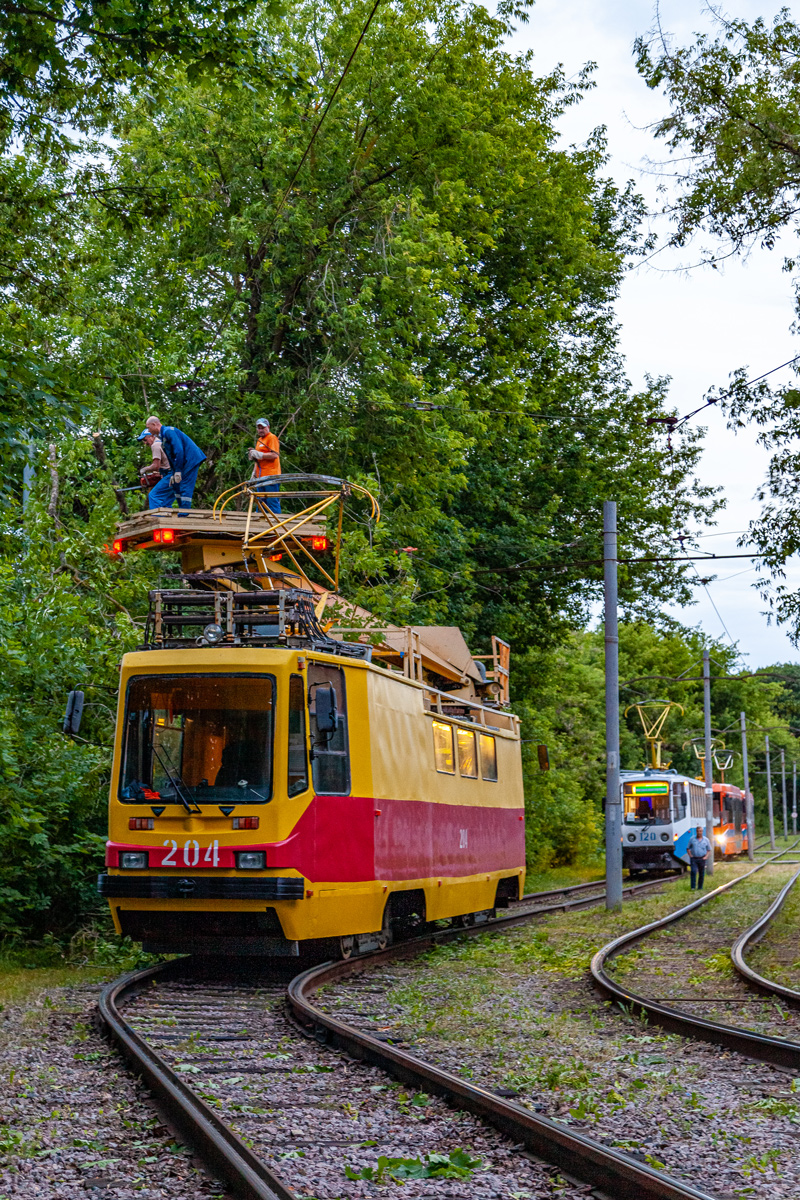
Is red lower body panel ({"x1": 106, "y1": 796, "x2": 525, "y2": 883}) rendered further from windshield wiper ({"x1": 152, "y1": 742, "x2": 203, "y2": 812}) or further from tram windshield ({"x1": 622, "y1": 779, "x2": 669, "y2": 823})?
tram windshield ({"x1": 622, "y1": 779, "x2": 669, "y2": 823})

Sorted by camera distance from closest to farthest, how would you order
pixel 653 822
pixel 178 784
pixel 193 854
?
pixel 193 854
pixel 178 784
pixel 653 822

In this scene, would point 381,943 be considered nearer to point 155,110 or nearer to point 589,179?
point 155,110

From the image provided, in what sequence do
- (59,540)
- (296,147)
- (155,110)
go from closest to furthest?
1. (155,110)
2. (59,540)
3. (296,147)

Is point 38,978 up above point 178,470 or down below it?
below

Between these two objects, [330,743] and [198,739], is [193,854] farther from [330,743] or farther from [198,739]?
[330,743]

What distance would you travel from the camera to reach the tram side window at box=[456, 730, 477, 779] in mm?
17719

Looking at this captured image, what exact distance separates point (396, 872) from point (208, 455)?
12.8 meters

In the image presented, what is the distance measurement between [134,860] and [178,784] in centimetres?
77

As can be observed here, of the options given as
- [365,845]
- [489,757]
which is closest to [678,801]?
[489,757]

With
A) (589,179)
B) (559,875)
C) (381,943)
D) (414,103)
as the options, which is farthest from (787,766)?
(381,943)

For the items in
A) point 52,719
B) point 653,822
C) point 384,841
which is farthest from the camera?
point 653,822

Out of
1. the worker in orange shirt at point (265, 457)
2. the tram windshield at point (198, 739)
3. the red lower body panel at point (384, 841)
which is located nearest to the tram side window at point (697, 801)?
the red lower body panel at point (384, 841)

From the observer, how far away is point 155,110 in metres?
12.9

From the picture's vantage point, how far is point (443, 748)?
16719 millimetres
